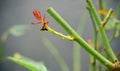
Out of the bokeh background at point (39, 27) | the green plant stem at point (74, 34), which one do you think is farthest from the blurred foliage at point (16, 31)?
the green plant stem at point (74, 34)

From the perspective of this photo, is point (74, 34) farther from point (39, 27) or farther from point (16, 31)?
point (39, 27)

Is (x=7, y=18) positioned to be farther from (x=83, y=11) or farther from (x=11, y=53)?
(x=83, y=11)

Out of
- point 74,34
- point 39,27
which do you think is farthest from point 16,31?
point 74,34

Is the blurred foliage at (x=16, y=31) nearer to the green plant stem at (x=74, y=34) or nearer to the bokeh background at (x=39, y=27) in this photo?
the bokeh background at (x=39, y=27)

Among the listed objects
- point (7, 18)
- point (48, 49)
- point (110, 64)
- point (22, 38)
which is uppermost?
point (7, 18)

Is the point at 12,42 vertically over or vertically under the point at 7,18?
under

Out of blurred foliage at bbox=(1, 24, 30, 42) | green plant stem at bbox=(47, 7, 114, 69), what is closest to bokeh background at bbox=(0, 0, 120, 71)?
blurred foliage at bbox=(1, 24, 30, 42)

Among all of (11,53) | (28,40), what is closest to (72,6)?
(28,40)

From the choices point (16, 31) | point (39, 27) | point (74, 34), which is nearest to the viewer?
point (74, 34)

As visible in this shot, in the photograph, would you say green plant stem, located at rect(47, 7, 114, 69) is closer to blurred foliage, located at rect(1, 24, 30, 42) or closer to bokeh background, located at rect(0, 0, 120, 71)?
blurred foliage, located at rect(1, 24, 30, 42)
